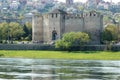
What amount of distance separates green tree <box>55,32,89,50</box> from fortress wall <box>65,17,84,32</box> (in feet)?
20.6

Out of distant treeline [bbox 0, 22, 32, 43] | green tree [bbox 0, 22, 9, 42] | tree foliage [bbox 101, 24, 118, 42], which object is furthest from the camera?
distant treeline [bbox 0, 22, 32, 43]

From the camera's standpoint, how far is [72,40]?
4523 inches

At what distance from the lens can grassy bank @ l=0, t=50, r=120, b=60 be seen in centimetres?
10286

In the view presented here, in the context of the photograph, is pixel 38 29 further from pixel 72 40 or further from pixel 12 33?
pixel 72 40

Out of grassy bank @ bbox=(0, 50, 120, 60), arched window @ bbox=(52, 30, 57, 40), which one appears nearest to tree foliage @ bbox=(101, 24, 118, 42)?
arched window @ bbox=(52, 30, 57, 40)

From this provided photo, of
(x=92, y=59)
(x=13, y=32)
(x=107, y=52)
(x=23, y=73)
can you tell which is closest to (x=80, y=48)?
(x=107, y=52)

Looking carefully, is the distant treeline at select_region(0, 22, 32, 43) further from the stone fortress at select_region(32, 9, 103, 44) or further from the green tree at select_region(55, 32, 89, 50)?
the green tree at select_region(55, 32, 89, 50)

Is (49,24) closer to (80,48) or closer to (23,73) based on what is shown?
(80,48)

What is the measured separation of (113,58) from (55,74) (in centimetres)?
4173

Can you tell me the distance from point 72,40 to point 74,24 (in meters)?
9.31

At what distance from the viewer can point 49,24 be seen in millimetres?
125188

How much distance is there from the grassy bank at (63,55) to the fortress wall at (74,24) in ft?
48.9

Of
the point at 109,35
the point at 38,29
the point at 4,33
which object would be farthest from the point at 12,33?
the point at 109,35

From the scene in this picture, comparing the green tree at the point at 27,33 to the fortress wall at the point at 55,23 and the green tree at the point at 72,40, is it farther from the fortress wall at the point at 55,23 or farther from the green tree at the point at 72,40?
the green tree at the point at 72,40
